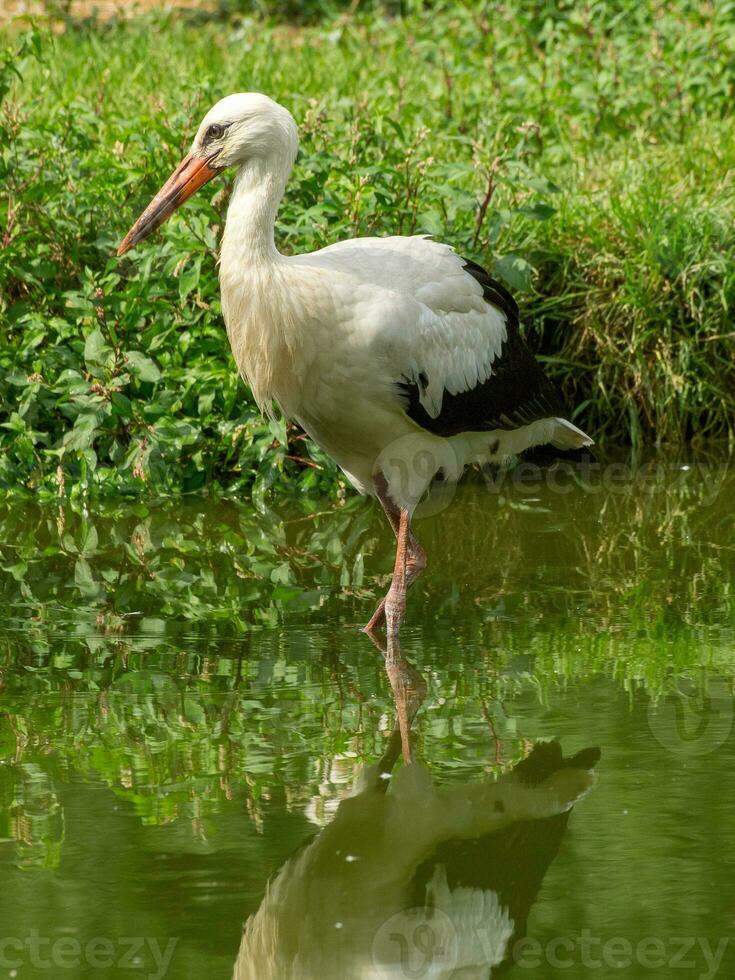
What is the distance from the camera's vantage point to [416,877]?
3633mm

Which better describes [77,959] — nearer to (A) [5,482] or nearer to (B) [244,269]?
(B) [244,269]

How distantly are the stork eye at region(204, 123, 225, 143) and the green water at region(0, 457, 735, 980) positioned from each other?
1.61 m

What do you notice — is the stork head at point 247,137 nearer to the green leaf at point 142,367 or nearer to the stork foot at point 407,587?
the stork foot at point 407,587

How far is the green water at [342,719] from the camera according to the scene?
338cm

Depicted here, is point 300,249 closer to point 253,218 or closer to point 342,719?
point 253,218

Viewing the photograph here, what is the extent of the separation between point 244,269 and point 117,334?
2.15 m

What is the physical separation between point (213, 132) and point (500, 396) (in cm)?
143

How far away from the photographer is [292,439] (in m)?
7.03

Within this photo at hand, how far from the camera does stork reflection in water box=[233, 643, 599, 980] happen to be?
3322 mm

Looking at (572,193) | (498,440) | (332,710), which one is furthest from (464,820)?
(572,193)

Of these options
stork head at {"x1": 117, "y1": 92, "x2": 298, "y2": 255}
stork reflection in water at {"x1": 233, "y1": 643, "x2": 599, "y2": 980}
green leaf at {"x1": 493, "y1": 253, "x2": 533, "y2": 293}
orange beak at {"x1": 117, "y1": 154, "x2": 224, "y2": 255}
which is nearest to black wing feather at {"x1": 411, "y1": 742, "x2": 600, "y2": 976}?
stork reflection in water at {"x1": 233, "y1": 643, "x2": 599, "y2": 980}

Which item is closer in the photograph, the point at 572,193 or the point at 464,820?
the point at 464,820

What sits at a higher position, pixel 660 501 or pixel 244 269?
pixel 244 269

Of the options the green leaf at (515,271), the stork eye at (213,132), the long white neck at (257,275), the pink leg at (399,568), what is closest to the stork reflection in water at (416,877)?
the pink leg at (399,568)
